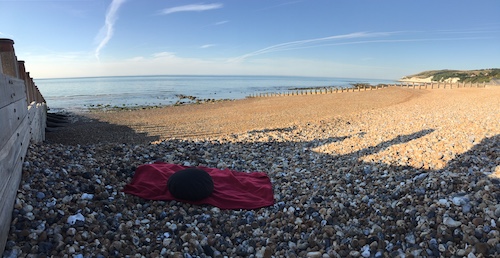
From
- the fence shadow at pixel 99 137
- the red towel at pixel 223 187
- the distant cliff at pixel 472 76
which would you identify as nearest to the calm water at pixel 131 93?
the fence shadow at pixel 99 137

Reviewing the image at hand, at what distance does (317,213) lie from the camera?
4.38 meters

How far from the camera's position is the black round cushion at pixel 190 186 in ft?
15.8

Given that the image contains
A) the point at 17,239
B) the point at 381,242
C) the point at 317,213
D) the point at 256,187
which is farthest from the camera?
the point at 256,187

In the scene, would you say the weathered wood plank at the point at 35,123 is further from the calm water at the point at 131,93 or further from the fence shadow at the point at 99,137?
the calm water at the point at 131,93

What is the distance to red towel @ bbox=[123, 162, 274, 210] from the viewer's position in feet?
16.1

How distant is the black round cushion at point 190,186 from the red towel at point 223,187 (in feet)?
0.30

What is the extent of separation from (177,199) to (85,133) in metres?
12.4

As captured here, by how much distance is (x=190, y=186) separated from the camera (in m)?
4.85

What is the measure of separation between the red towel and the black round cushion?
9 cm

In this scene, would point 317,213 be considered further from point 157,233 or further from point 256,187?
point 157,233

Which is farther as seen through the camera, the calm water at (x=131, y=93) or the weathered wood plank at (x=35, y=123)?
the calm water at (x=131, y=93)

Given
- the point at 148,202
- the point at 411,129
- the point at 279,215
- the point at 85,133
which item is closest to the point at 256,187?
the point at 279,215

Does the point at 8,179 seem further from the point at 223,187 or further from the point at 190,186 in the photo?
the point at 223,187

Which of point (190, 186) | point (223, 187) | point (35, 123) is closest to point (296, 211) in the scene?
point (223, 187)
